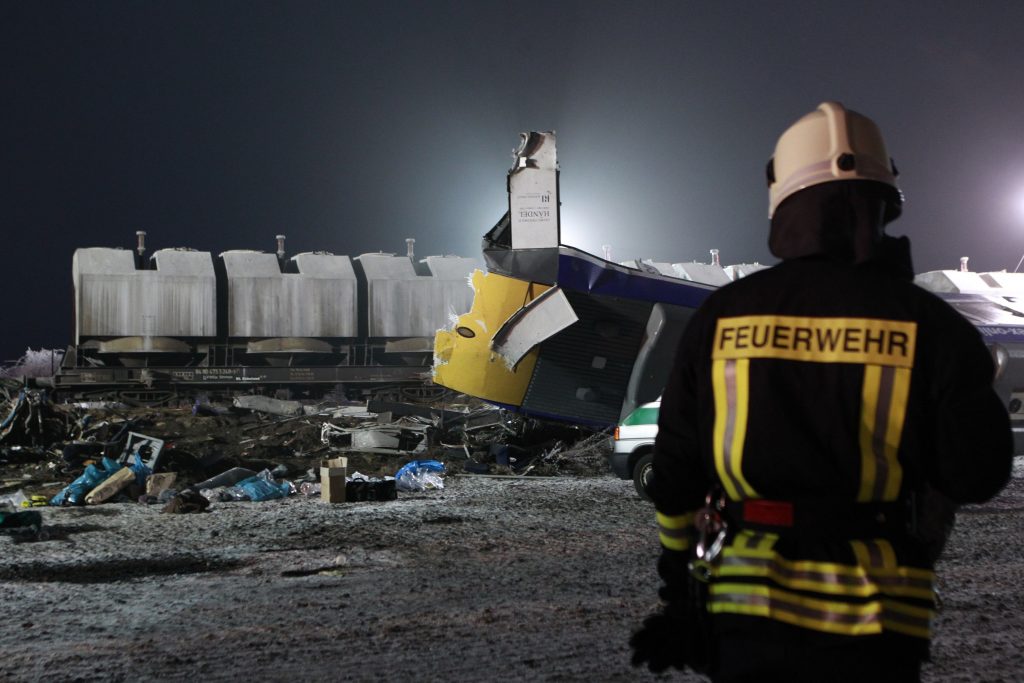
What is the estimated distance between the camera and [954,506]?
1.83 meters

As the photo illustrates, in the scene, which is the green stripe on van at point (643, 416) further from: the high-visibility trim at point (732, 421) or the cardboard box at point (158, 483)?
the high-visibility trim at point (732, 421)

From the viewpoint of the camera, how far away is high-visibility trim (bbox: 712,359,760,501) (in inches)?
72.6

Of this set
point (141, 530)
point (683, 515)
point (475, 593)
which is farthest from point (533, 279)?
point (683, 515)

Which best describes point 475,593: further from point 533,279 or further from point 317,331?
point 317,331

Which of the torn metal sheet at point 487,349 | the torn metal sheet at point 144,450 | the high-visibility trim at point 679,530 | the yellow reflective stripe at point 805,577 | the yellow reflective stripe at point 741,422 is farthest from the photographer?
the torn metal sheet at point 487,349

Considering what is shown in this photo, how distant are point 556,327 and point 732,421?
857 centimetres

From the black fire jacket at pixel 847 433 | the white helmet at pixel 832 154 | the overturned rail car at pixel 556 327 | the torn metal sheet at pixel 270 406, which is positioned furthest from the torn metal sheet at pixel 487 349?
the black fire jacket at pixel 847 433

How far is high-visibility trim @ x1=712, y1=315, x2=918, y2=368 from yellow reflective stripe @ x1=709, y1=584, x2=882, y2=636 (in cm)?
46

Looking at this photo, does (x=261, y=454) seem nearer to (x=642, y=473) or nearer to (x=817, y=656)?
(x=642, y=473)

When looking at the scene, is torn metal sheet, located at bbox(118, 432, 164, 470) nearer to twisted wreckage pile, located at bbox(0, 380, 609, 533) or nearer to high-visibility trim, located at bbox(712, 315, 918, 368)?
twisted wreckage pile, located at bbox(0, 380, 609, 533)

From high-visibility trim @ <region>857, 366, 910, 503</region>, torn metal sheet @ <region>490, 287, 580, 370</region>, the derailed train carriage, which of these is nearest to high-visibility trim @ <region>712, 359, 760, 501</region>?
high-visibility trim @ <region>857, 366, 910, 503</region>

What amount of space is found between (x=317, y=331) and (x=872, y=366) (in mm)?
22356

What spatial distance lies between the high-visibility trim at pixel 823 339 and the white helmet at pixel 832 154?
326 mm

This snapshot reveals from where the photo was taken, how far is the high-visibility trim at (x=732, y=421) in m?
1.84
